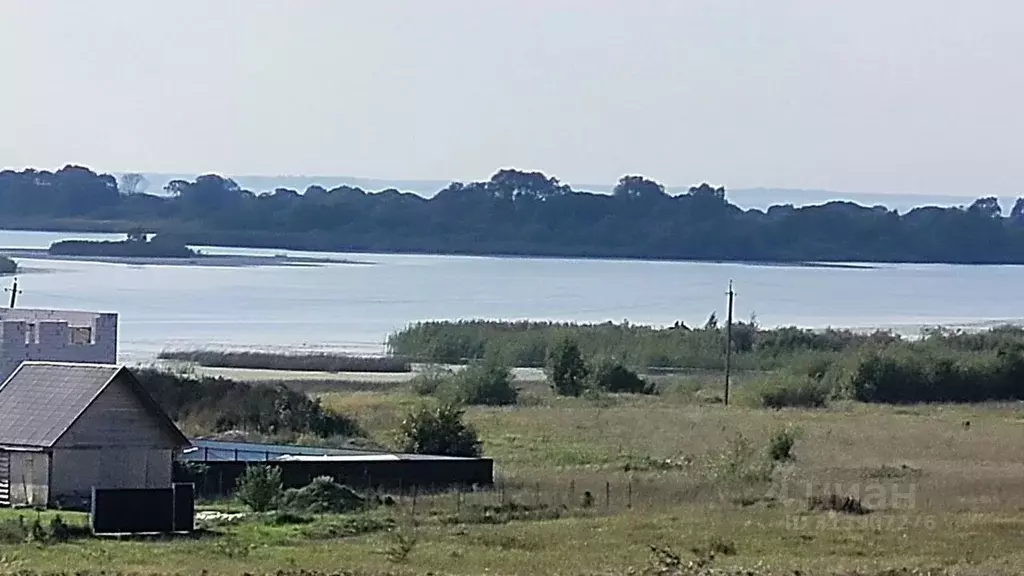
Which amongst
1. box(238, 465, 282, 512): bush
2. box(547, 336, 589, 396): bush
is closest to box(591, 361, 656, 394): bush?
box(547, 336, 589, 396): bush

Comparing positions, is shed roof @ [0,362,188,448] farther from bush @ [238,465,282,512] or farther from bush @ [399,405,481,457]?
bush @ [399,405,481,457]

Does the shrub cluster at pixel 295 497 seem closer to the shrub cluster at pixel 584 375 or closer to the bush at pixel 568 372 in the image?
the shrub cluster at pixel 584 375

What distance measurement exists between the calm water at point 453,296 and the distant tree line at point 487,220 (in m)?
5.67

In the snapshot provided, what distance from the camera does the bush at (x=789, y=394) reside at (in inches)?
2373

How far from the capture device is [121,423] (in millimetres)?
32969

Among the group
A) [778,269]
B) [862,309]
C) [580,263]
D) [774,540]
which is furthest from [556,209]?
[774,540]

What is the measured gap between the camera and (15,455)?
32.4m

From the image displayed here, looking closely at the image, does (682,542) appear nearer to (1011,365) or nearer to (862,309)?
(1011,365)

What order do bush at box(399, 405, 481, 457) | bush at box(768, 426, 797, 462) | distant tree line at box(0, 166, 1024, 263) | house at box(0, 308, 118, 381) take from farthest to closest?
distant tree line at box(0, 166, 1024, 263) < house at box(0, 308, 118, 381) < bush at box(399, 405, 481, 457) < bush at box(768, 426, 797, 462)

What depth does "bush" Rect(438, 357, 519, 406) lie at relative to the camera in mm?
58562

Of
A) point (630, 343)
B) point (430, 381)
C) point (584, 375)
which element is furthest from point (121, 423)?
point (630, 343)

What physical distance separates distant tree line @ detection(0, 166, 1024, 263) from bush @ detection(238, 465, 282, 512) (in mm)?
135623

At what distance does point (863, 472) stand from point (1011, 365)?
3057 centimetres

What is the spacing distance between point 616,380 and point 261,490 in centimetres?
3661
